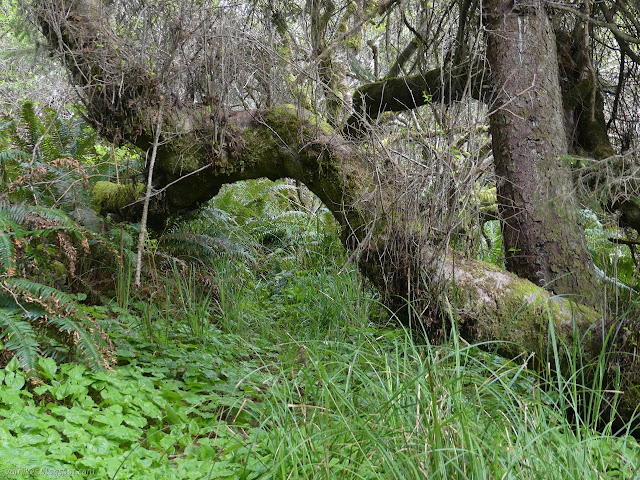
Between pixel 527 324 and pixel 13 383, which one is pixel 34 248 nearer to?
pixel 13 383

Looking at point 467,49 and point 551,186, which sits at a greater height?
point 467,49

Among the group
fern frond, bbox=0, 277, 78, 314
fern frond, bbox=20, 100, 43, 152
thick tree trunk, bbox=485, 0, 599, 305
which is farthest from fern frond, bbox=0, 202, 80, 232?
thick tree trunk, bbox=485, 0, 599, 305

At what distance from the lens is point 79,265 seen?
4441mm

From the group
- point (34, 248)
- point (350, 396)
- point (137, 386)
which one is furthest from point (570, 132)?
point (34, 248)

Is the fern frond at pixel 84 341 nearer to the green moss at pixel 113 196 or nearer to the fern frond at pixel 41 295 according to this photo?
the fern frond at pixel 41 295

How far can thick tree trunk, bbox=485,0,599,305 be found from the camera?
3.66 m

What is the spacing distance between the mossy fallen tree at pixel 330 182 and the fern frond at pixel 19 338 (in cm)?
137

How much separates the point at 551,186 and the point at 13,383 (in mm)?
3581

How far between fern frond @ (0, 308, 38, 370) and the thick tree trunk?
3081 millimetres

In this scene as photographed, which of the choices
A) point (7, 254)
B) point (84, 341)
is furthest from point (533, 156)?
point (7, 254)

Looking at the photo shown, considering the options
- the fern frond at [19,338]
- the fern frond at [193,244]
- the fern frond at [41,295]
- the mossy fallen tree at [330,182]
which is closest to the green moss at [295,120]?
the mossy fallen tree at [330,182]

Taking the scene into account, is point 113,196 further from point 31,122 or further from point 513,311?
point 513,311

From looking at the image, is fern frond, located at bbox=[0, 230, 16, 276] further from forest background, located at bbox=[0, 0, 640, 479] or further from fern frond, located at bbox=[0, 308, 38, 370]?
fern frond, located at bbox=[0, 308, 38, 370]

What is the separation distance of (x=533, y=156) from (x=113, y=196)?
13.3 ft
